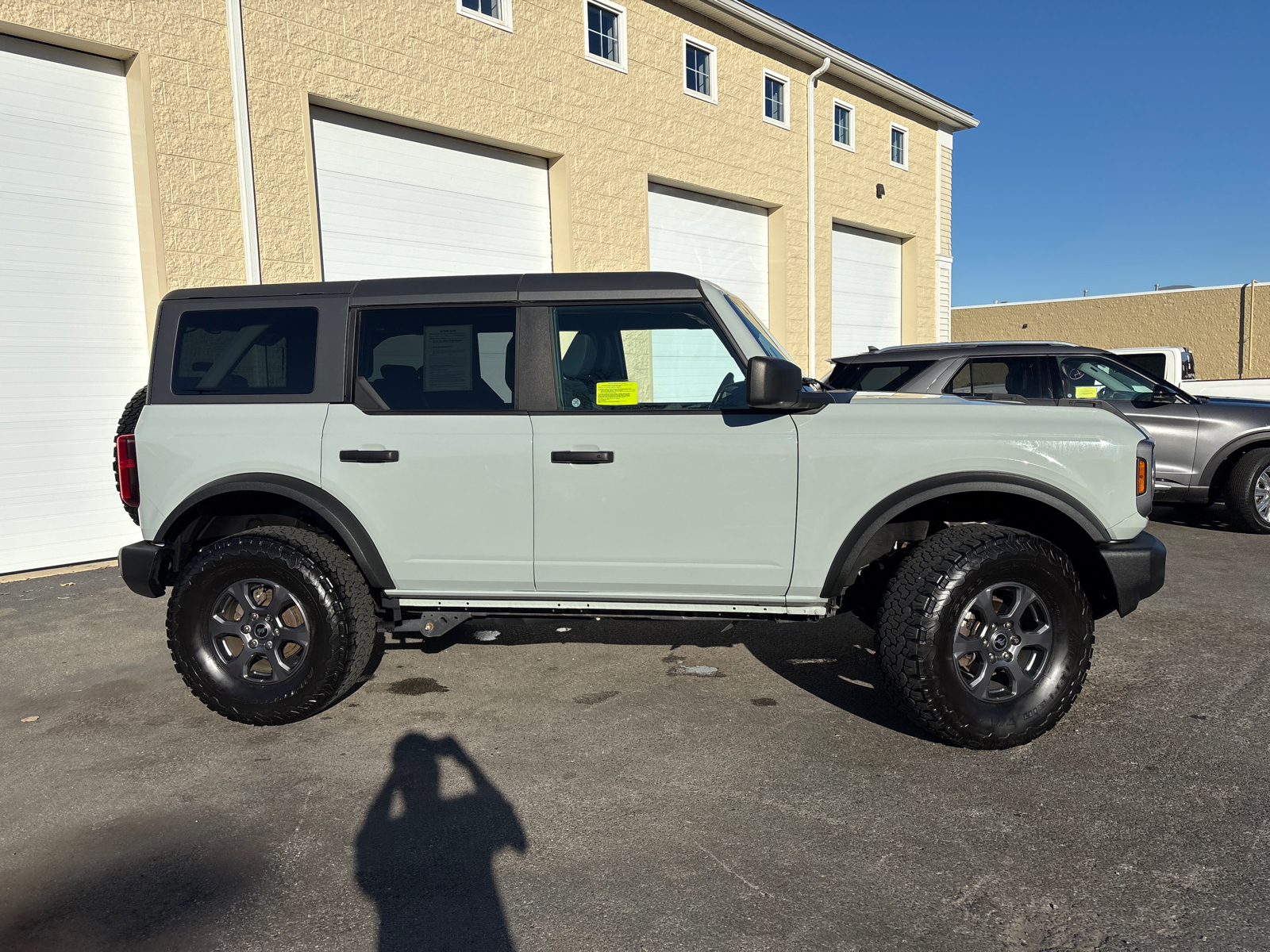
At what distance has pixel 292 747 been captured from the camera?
3783 mm

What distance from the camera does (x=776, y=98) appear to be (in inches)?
593

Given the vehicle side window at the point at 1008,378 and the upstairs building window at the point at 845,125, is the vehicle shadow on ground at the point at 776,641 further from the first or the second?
the upstairs building window at the point at 845,125

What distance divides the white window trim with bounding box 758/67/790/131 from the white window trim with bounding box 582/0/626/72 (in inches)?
127

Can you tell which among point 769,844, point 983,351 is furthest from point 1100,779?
point 983,351

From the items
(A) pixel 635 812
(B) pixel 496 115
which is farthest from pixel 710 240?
(A) pixel 635 812

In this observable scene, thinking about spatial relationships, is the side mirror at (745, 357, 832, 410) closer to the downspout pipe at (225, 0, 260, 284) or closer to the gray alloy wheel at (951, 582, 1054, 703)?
the gray alloy wheel at (951, 582, 1054, 703)

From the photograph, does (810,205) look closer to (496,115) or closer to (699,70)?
(699,70)

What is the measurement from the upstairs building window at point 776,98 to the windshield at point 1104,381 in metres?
8.66

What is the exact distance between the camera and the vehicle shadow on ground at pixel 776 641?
4387 mm

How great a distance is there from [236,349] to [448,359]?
1037 millimetres

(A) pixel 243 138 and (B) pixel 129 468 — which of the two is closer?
(B) pixel 129 468

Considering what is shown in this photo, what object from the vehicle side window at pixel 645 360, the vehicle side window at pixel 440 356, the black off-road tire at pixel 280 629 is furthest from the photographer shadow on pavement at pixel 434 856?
the vehicle side window at pixel 645 360

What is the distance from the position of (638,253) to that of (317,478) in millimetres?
9079

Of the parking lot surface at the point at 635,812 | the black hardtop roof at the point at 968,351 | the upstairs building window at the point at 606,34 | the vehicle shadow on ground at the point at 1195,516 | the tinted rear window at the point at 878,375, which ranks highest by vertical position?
the upstairs building window at the point at 606,34
